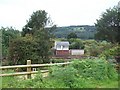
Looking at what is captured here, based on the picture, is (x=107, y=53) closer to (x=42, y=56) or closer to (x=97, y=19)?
(x=42, y=56)

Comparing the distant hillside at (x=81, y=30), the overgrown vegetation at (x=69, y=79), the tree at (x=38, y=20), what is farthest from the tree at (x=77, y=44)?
the overgrown vegetation at (x=69, y=79)

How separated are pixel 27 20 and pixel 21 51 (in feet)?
63.5

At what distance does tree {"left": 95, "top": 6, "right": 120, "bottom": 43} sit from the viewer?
4303 centimetres

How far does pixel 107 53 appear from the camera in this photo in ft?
58.9

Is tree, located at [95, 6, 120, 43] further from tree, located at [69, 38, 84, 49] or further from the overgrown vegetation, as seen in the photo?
the overgrown vegetation

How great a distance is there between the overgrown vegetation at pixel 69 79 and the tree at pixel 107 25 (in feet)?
98.8

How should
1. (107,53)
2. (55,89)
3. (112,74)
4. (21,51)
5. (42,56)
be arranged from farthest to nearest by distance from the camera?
(42,56) → (21,51) → (107,53) → (112,74) → (55,89)

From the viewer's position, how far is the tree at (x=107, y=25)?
43.0 metres

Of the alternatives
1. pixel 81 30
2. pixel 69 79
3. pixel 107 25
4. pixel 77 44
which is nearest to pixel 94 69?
pixel 69 79

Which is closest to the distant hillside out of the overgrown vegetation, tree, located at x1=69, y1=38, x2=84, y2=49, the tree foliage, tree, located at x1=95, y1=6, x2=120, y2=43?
tree, located at x1=95, y1=6, x2=120, y2=43

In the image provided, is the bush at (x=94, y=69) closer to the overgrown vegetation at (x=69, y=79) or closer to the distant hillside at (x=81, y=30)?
the overgrown vegetation at (x=69, y=79)

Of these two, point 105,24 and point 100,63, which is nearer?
point 100,63

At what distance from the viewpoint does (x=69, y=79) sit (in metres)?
9.85

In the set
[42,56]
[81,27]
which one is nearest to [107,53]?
[42,56]
